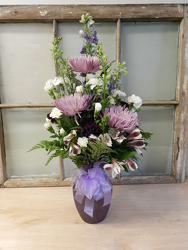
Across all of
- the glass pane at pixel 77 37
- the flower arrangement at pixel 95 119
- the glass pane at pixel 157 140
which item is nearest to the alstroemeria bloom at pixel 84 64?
the flower arrangement at pixel 95 119

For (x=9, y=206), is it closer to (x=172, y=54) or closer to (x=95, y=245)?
(x=95, y=245)

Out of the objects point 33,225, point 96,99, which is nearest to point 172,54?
point 96,99

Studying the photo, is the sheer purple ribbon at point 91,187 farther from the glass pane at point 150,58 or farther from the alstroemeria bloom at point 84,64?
the glass pane at point 150,58

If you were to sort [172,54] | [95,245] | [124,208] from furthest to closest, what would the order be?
[172,54] → [124,208] → [95,245]

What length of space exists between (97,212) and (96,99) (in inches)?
16.5

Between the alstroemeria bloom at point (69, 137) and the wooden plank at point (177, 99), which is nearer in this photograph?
the alstroemeria bloom at point (69, 137)

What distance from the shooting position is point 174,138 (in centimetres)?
108

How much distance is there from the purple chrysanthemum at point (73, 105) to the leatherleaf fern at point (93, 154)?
112 millimetres

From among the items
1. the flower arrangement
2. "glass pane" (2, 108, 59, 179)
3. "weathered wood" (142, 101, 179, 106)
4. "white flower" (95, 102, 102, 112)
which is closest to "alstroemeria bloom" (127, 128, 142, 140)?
the flower arrangement

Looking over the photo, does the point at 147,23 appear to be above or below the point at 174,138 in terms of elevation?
above

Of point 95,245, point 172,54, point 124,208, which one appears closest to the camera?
point 95,245

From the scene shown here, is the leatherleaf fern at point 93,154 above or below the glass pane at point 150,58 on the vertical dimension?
below

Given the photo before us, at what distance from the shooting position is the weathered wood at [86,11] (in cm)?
95

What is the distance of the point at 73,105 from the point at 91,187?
30cm
